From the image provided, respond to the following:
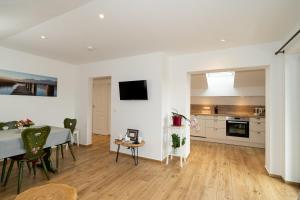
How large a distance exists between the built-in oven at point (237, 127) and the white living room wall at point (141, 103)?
106 inches

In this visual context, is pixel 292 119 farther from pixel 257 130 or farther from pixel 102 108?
pixel 102 108

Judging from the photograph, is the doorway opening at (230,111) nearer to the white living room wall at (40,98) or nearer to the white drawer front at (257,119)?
the white drawer front at (257,119)

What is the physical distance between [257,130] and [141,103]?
11.9ft

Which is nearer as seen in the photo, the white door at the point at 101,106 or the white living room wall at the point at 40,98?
the white living room wall at the point at 40,98

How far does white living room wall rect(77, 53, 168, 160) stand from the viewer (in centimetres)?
356

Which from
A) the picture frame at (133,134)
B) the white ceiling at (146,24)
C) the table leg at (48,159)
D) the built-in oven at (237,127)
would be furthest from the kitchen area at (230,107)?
the table leg at (48,159)

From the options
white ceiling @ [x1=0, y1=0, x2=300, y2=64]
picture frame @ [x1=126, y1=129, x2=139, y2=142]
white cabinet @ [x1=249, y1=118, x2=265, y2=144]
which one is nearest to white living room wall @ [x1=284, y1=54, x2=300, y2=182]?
white ceiling @ [x1=0, y1=0, x2=300, y2=64]

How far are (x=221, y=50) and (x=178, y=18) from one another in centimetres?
162

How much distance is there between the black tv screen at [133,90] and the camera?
362cm

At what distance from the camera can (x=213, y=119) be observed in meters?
5.30

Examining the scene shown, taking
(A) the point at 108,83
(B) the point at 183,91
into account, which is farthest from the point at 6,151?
(A) the point at 108,83

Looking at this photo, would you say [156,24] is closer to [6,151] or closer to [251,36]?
[251,36]

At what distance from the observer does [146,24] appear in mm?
2344

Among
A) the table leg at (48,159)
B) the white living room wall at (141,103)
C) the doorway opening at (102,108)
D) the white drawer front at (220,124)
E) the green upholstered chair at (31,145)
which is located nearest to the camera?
the green upholstered chair at (31,145)
